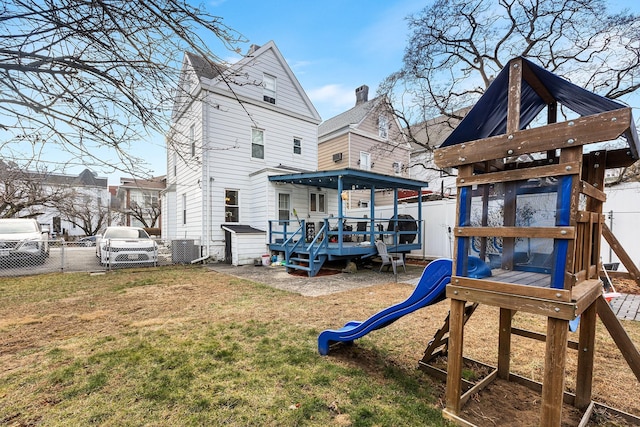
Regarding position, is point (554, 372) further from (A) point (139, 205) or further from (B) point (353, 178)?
(A) point (139, 205)

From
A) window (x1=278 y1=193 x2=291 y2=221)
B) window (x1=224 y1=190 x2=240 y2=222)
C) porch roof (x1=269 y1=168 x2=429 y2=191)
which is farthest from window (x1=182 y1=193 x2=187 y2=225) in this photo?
porch roof (x1=269 y1=168 x2=429 y2=191)

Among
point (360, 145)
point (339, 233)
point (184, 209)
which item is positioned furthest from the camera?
point (360, 145)

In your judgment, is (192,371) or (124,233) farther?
(124,233)

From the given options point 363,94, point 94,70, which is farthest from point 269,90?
point 94,70

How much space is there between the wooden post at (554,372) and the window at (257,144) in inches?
458

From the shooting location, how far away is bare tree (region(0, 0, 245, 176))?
2.39 metres

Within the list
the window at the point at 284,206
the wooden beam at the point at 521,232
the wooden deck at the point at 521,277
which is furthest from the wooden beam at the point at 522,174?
the window at the point at 284,206

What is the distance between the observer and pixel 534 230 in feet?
6.15

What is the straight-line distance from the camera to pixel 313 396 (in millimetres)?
2422

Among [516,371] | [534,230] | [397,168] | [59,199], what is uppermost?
[397,168]

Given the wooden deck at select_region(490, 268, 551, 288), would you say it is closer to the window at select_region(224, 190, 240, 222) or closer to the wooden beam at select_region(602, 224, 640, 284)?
the wooden beam at select_region(602, 224, 640, 284)

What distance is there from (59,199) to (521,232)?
17.6 meters

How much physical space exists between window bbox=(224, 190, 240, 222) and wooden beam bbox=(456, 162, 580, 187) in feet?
34.0

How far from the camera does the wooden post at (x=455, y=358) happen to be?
216cm
